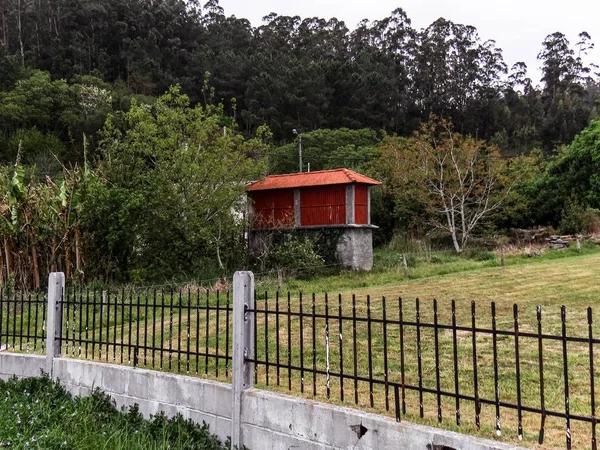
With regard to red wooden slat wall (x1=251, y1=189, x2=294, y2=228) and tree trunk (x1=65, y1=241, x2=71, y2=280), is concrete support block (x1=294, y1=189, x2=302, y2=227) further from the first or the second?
tree trunk (x1=65, y1=241, x2=71, y2=280)

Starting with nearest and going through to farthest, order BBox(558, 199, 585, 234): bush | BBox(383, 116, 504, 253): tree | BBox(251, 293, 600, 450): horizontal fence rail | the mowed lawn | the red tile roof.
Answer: BBox(251, 293, 600, 450): horizontal fence rail < the mowed lawn < the red tile roof < BBox(558, 199, 585, 234): bush < BBox(383, 116, 504, 253): tree

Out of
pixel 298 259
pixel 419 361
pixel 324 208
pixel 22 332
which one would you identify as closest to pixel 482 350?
pixel 419 361

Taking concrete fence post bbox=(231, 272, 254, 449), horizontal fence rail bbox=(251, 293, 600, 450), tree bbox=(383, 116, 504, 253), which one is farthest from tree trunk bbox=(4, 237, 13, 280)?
tree bbox=(383, 116, 504, 253)

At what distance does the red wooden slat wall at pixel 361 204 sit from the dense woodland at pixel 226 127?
4218mm

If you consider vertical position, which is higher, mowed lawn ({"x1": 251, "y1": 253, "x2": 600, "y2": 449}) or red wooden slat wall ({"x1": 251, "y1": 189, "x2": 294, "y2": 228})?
red wooden slat wall ({"x1": 251, "y1": 189, "x2": 294, "y2": 228})

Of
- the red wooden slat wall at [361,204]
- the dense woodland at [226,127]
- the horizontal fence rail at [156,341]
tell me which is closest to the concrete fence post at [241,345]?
the horizontal fence rail at [156,341]

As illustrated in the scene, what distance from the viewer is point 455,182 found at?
92.3 ft

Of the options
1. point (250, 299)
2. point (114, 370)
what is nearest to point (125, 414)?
point (114, 370)

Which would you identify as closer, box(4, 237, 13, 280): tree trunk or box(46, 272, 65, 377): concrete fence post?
box(46, 272, 65, 377): concrete fence post

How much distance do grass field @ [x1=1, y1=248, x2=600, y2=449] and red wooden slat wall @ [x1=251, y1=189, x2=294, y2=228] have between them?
5603 mm

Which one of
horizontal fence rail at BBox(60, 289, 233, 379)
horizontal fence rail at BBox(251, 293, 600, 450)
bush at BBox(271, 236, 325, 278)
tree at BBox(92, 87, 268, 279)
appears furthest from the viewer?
bush at BBox(271, 236, 325, 278)

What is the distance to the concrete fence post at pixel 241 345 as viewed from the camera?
477cm

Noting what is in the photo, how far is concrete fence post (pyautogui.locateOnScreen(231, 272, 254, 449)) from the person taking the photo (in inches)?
188

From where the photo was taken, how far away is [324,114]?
49.7 metres
